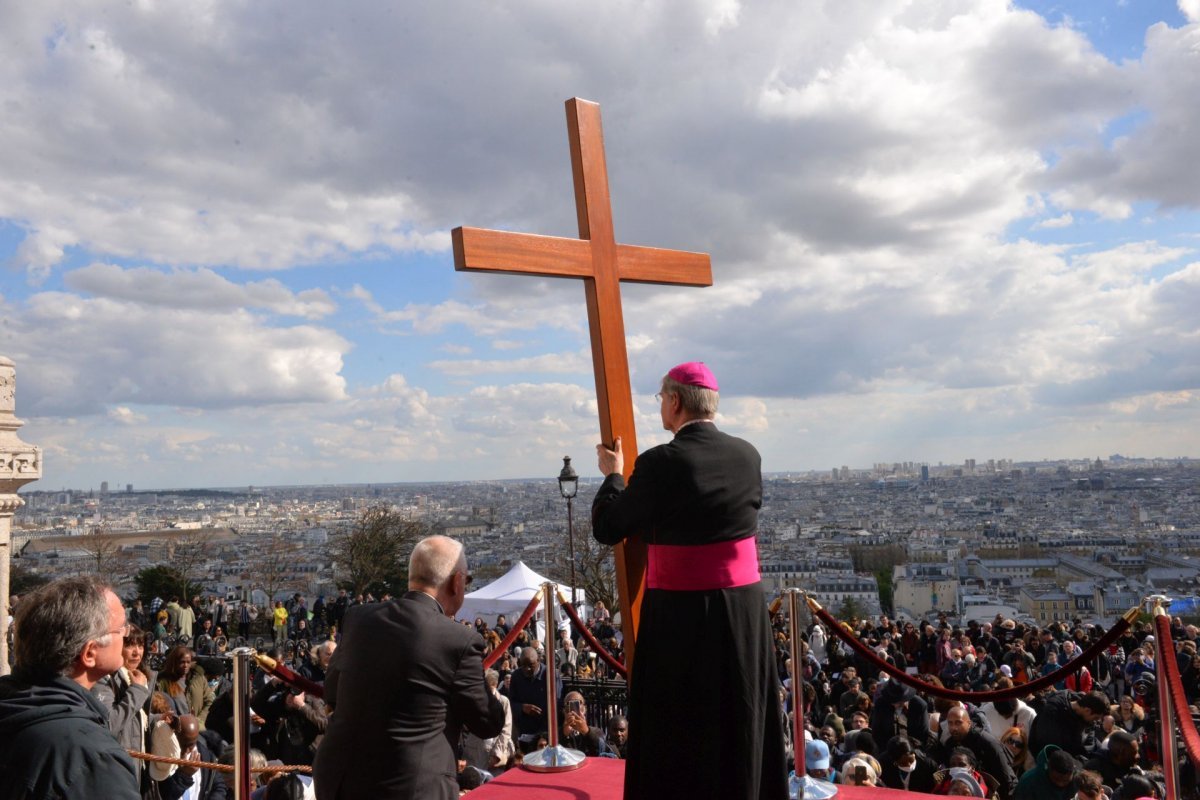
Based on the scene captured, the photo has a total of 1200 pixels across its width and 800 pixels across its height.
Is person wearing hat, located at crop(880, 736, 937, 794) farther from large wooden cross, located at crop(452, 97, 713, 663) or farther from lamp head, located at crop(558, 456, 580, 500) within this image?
lamp head, located at crop(558, 456, 580, 500)

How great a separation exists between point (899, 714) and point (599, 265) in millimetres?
5146

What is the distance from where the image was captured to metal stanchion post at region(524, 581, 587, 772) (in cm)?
429

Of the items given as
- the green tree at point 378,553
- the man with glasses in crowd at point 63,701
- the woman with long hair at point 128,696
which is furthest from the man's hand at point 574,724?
the green tree at point 378,553

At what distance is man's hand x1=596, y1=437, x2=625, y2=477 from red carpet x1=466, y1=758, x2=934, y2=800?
1.50m

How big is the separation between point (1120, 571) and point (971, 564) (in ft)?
54.8

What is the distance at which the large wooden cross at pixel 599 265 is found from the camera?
139 inches

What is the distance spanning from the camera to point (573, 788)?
395 centimetres

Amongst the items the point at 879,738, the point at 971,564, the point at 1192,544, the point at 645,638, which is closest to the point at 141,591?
the point at 879,738

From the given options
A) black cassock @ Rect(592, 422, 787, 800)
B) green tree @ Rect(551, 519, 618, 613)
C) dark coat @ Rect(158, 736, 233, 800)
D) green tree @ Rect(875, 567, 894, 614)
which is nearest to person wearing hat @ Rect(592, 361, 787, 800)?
black cassock @ Rect(592, 422, 787, 800)

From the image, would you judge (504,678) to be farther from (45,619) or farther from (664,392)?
(45,619)

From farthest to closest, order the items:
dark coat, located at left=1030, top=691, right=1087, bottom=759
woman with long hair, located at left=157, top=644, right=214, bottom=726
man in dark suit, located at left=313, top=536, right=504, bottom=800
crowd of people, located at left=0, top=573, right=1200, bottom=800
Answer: woman with long hair, located at left=157, top=644, right=214, bottom=726 → dark coat, located at left=1030, top=691, right=1087, bottom=759 → crowd of people, located at left=0, top=573, right=1200, bottom=800 → man in dark suit, located at left=313, top=536, right=504, bottom=800

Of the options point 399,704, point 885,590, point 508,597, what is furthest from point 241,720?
point 885,590

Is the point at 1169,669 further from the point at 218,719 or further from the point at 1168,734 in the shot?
the point at 218,719

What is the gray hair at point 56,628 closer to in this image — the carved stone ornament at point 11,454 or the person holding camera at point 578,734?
the person holding camera at point 578,734
